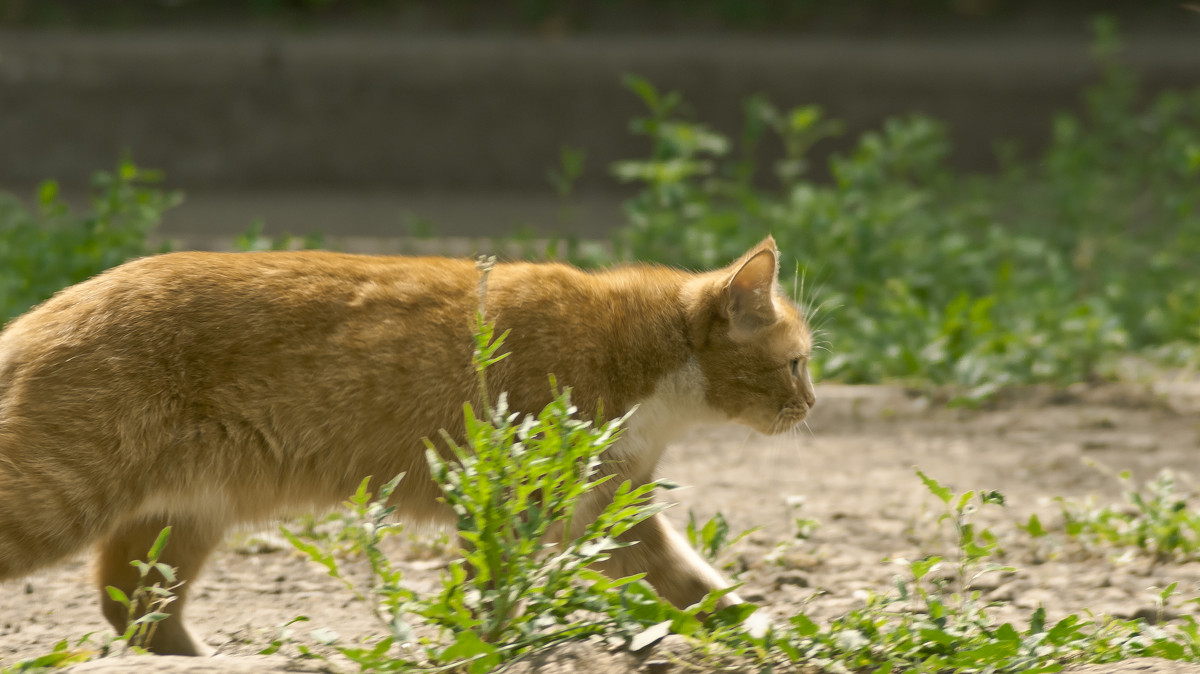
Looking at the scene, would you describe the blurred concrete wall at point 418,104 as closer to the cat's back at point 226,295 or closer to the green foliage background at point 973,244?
the green foliage background at point 973,244

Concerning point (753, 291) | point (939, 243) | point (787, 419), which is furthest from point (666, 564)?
point (939, 243)

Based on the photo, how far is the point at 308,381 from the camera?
114 inches

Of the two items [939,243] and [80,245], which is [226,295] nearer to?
[80,245]

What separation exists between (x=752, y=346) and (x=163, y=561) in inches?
61.8

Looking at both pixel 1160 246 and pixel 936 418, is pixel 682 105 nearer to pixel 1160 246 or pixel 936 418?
pixel 1160 246

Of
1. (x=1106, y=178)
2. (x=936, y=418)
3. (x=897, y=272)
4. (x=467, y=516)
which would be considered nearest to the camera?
(x=467, y=516)

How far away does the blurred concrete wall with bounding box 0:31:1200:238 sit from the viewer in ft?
30.5

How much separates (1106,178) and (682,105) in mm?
2996

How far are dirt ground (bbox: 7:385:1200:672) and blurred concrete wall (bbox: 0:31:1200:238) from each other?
4.60m

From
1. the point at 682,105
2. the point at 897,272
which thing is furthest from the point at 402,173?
the point at 897,272

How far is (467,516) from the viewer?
2.49 metres

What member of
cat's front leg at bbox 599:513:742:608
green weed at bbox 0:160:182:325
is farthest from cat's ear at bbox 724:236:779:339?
green weed at bbox 0:160:182:325

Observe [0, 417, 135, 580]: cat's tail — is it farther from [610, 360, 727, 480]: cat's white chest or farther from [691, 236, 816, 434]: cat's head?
[691, 236, 816, 434]: cat's head

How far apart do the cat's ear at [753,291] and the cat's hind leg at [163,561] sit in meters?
1.36
